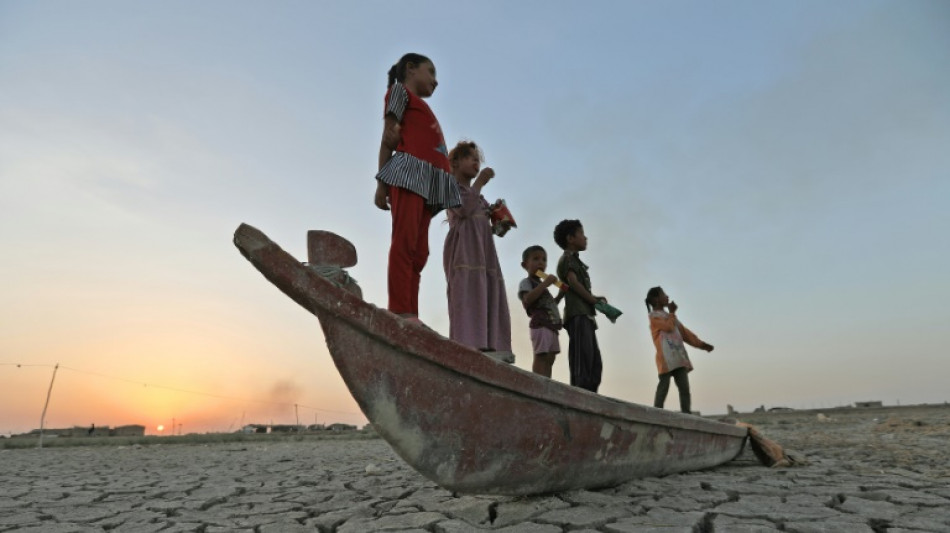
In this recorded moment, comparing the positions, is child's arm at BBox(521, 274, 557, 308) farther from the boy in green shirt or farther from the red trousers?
the red trousers

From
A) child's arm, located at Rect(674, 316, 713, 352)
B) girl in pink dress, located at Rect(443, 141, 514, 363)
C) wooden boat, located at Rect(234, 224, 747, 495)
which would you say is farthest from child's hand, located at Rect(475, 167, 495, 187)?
child's arm, located at Rect(674, 316, 713, 352)

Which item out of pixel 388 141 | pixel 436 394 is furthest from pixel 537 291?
pixel 436 394

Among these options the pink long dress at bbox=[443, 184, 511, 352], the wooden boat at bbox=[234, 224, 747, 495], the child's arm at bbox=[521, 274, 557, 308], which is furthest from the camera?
the child's arm at bbox=[521, 274, 557, 308]

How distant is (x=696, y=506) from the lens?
1.84 m

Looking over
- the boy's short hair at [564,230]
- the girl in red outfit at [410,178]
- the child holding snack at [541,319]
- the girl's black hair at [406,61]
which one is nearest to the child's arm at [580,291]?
the child holding snack at [541,319]

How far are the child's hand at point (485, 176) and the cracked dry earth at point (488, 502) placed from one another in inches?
65.0

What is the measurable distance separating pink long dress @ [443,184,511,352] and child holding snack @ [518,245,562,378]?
59cm

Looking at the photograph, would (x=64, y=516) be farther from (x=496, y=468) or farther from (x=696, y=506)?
(x=696, y=506)

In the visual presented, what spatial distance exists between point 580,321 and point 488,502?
1967mm

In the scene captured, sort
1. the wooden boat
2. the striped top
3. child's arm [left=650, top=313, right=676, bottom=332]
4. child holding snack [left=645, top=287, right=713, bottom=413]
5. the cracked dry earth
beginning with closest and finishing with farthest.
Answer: the wooden boat → the cracked dry earth → the striped top → child holding snack [left=645, top=287, right=713, bottom=413] → child's arm [left=650, top=313, right=676, bottom=332]

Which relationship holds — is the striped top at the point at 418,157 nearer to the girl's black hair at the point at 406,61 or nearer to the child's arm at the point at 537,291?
the girl's black hair at the point at 406,61

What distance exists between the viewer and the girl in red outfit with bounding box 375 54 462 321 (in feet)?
6.61

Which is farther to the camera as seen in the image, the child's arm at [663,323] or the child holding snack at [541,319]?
the child's arm at [663,323]

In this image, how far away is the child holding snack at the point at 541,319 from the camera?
352 centimetres
